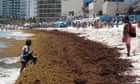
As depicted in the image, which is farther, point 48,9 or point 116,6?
point 48,9

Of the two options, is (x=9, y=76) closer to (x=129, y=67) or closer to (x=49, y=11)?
(x=129, y=67)

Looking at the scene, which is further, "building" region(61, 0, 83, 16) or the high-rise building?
the high-rise building

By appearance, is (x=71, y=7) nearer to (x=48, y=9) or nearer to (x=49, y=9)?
(x=49, y=9)

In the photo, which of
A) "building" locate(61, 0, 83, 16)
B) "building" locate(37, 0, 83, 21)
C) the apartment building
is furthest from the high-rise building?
the apartment building

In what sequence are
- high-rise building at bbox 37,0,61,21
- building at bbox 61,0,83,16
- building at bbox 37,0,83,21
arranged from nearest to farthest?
building at bbox 61,0,83,16
building at bbox 37,0,83,21
high-rise building at bbox 37,0,61,21

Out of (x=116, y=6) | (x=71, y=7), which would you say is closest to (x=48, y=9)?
(x=71, y=7)

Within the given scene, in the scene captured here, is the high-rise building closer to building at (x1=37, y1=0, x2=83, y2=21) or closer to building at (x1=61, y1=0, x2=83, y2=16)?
building at (x1=37, y1=0, x2=83, y2=21)

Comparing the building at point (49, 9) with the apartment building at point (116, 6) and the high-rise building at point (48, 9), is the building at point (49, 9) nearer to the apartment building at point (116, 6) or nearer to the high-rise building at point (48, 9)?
the high-rise building at point (48, 9)

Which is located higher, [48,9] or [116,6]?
[48,9]

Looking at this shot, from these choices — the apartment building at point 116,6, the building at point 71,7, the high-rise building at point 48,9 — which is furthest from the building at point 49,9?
the apartment building at point 116,6

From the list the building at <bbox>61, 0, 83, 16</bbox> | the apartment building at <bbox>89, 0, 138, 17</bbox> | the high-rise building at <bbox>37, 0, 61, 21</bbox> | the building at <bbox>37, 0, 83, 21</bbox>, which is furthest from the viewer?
the high-rise building at <bbox>37, 0, 61, 21</bbox>

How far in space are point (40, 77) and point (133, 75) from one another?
282 cm

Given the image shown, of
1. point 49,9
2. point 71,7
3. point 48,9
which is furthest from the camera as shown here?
point 48,9

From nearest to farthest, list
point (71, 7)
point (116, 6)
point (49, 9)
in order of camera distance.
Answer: point (116, 6)
point (71, 7)
point (49, 9)
